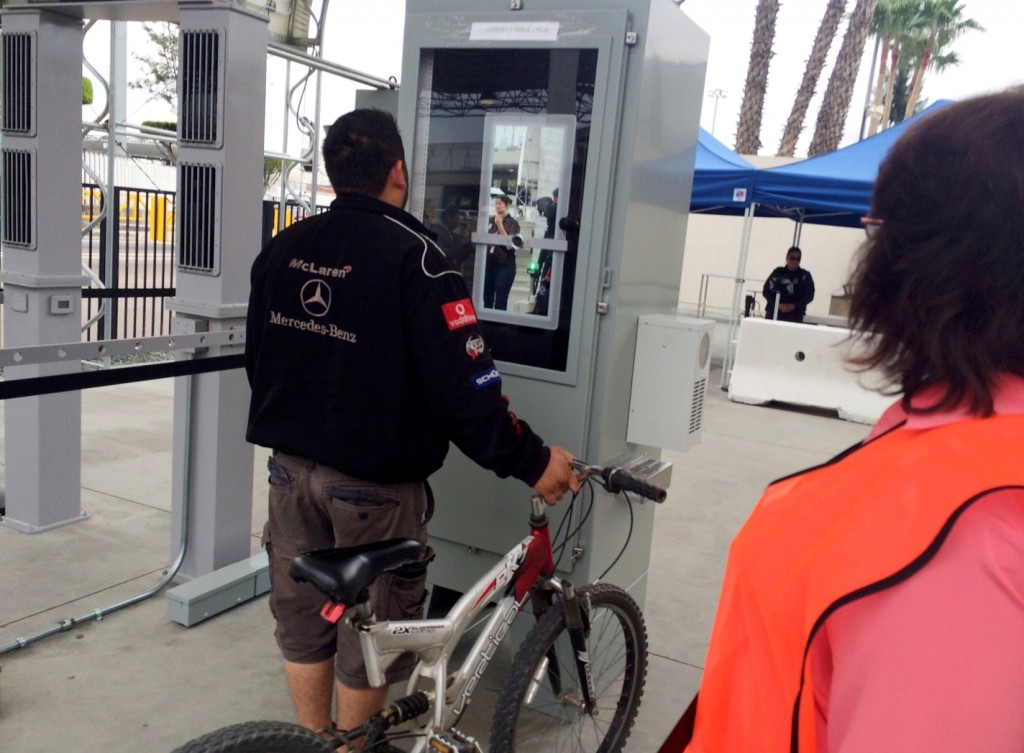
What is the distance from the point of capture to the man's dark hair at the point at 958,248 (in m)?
0.74

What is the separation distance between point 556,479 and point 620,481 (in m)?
0.19

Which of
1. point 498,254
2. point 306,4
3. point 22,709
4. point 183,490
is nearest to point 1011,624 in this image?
point 498,254

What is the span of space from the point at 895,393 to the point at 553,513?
2.27m

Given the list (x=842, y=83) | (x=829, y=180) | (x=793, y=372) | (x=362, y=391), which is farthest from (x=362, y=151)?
(x=842, y=83)

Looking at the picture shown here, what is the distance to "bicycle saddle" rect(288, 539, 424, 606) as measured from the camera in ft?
5.80

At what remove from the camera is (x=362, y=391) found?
7.38ft

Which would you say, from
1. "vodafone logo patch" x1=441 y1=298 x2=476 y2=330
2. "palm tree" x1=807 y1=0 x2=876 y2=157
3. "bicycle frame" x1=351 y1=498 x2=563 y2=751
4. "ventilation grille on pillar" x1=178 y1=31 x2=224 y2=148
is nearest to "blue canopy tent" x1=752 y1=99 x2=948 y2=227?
"ventilation grille on pillar" x1=178 y1=31 x2=224 y2=148

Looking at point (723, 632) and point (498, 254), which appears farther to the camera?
point (498, 254)

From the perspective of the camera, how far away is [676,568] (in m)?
4.75

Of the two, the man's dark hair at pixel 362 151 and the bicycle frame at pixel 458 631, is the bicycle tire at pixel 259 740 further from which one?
the man's dark hair at pixel 362 151

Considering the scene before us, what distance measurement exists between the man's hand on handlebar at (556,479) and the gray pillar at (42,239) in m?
2.69

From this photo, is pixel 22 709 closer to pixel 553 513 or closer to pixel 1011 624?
pixel 553 513

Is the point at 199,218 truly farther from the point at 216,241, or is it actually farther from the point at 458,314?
the point at 458,314

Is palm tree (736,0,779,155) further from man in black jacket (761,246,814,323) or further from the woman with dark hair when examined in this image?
the woman with dark hair
